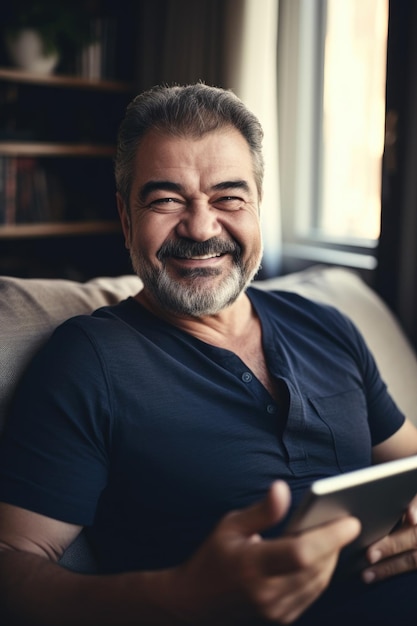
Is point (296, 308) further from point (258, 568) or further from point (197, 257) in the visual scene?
point (258, 568)

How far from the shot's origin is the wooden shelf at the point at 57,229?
3057 mm

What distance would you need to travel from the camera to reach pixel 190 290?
1.21 metres

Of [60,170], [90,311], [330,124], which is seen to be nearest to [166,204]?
[90,311]

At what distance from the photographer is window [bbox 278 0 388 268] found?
2.60 metres

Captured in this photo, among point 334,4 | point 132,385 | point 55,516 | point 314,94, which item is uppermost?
point 334,4

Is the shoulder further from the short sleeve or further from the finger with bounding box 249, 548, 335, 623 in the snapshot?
the finger with bounding box 249, 548, 335, 623

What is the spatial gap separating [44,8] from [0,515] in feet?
8.51

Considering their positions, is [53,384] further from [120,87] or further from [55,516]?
[120,87]

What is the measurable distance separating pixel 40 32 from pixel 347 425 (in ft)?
7.85

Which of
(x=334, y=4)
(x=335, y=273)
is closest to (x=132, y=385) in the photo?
(x=335, y=273)

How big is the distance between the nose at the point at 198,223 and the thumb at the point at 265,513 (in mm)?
579

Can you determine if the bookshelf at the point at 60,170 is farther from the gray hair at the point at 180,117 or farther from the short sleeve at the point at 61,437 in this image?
the short sleeve at the point at 61,437

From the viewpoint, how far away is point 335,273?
1.89m

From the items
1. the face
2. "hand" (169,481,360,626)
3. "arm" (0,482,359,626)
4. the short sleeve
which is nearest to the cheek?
the face
